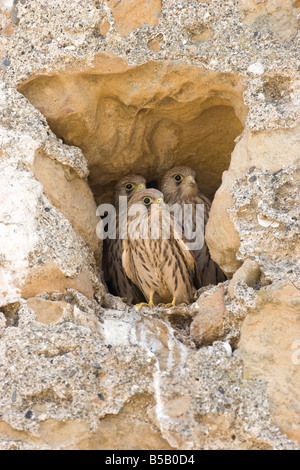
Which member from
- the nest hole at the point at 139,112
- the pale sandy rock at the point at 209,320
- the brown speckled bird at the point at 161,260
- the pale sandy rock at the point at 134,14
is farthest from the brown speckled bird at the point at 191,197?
the pale sandy rock at the point at 134,14

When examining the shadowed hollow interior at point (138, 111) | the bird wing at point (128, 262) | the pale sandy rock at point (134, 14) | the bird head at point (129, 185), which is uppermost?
the pale sandy rock at point (134, 14)

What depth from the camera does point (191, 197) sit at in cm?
543

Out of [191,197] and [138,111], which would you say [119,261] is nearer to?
[191,197]

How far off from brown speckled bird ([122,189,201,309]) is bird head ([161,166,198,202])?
57cm

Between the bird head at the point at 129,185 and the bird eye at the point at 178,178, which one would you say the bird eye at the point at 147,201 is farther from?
the bird eye at the point at 178,178

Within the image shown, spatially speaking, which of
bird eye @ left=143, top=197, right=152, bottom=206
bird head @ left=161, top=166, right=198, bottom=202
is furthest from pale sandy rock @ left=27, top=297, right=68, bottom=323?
bird head @ left=161, top=166, right=198, bottom=202

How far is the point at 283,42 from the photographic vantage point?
12.9ft

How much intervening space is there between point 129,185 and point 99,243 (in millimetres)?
996

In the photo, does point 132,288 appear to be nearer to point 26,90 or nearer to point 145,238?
point 145,238

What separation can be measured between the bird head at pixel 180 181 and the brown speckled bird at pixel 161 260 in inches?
22.6

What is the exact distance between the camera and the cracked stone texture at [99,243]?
3.09 m

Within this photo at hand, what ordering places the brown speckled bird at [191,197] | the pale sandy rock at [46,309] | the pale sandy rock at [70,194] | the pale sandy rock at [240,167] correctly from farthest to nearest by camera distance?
the brown speckled bird at [191,197] → the pale sandy rock at [70,194] → the pale sandy rock at [240,167] → the pale sandy rock at [46,309]
